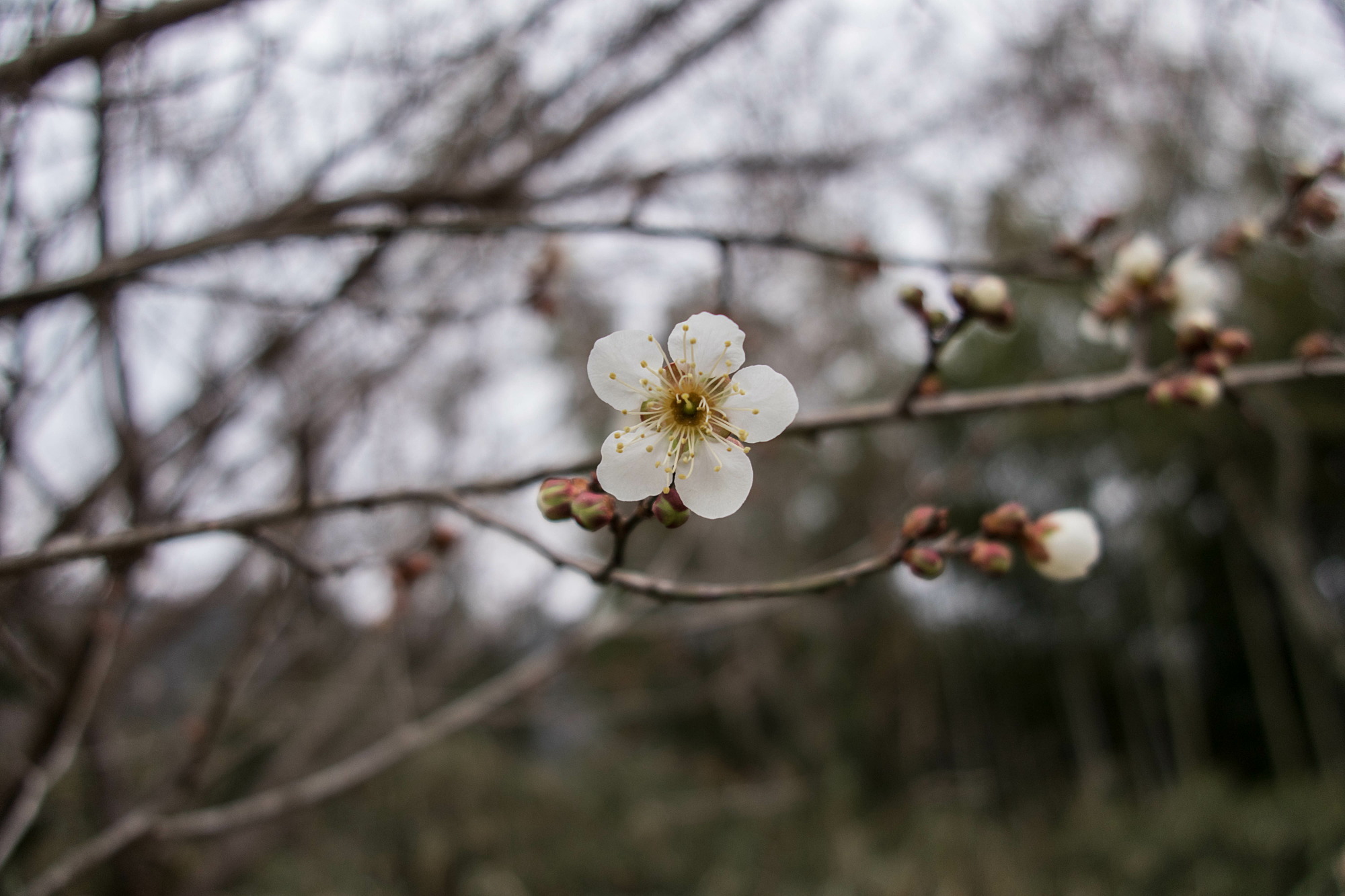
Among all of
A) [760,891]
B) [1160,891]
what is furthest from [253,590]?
[1160,891]

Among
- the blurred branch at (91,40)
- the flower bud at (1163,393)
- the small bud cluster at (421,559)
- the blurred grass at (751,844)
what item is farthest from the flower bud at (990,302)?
the blurred grass at (751,844)

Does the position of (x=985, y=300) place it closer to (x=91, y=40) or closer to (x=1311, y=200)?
(x=1311, y=200)

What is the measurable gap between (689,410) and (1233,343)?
0.80m

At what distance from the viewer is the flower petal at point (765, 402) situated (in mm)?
679

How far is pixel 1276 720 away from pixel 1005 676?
280 centimetres

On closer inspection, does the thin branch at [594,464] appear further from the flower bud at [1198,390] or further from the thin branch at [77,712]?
the thin branch at [77,712]

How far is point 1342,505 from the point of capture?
7930 millimetres

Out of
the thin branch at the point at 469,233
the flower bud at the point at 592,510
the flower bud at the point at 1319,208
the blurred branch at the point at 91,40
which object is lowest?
the flower bud at the point at 592,510

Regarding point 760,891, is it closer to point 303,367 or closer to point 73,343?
point 303,367

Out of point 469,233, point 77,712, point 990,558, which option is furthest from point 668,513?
point 77,712

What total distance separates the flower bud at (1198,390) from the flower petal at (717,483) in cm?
62

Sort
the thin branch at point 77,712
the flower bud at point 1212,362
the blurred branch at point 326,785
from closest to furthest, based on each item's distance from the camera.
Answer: the flower bud at point 1212,362, the blurred branch at point 326,785, the thin branch at point 77,712

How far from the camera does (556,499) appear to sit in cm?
75

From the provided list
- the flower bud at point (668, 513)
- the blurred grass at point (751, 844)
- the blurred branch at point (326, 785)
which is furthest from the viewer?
the blurred grass at point (751, 844)
